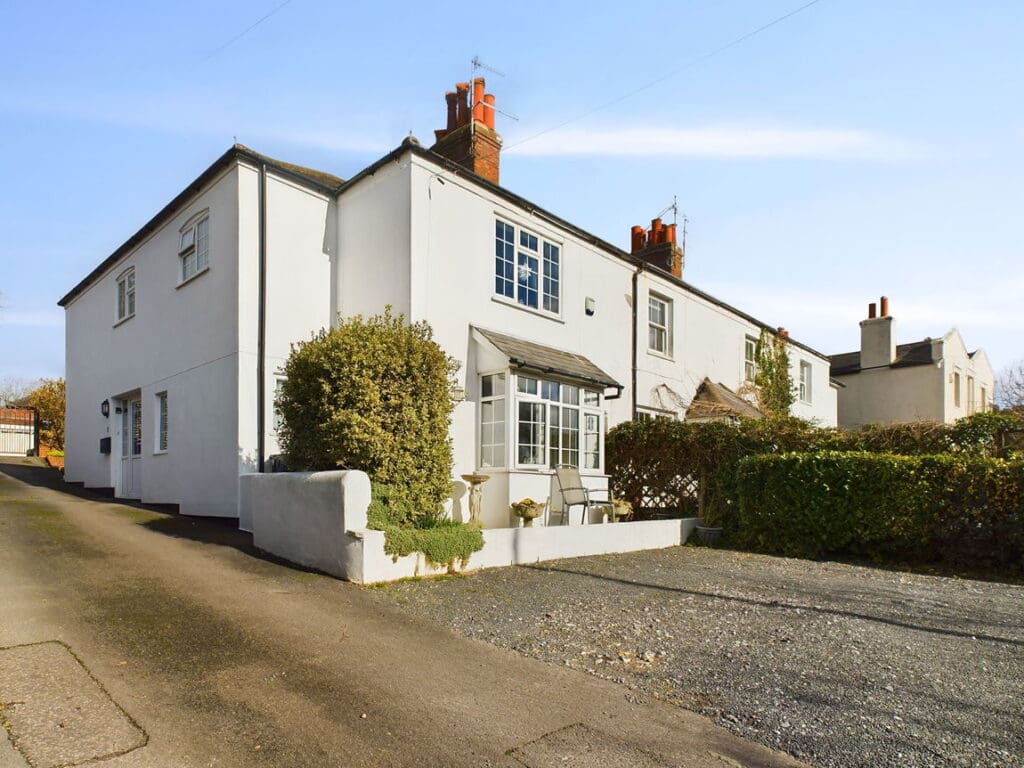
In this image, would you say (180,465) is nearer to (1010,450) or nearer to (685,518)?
(685,518)

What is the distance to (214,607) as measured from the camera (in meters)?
6.25

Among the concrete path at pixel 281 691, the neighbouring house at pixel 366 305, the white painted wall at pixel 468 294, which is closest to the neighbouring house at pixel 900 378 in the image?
the neighbouring house at pixel 366 305

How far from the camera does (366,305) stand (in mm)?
12391

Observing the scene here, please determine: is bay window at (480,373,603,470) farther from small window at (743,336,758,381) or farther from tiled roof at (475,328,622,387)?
small window at (743,336,758,381)

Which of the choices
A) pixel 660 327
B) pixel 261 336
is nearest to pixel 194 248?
pixel 261 336

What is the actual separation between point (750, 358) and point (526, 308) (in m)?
12.7

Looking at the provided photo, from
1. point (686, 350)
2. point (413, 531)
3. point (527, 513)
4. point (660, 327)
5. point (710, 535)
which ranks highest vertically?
point (660, 327)

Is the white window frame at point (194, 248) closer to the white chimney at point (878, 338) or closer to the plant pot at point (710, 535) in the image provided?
the plant pot at point (710, 535)

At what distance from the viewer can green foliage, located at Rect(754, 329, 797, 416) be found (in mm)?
23000

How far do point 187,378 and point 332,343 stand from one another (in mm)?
6053

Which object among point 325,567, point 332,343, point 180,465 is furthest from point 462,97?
point 325,567

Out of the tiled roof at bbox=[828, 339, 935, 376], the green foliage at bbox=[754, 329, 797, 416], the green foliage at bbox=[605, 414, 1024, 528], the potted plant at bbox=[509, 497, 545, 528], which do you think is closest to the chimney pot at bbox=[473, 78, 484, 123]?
the green foliage at bbox=[605, 414, 1024, 528]

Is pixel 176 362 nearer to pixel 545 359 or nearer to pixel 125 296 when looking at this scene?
pixel 125 296

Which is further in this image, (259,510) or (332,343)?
(259,510)
